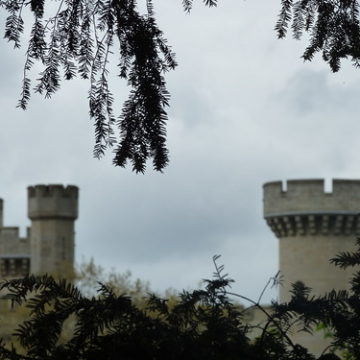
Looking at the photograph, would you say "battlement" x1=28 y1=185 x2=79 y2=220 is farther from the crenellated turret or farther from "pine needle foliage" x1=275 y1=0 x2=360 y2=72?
"pine needle foliage" x1=275 y1=0 x2=360 y2=72

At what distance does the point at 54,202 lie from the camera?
58.8 metres

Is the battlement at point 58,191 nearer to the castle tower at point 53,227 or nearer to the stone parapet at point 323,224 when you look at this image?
the castle tower at point 53,227

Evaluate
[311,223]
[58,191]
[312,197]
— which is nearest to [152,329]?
[311,223]

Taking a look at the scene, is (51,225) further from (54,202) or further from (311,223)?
(311,223)

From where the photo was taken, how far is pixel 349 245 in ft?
167

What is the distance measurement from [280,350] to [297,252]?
147 ft

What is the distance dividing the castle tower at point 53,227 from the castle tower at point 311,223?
10090 mm

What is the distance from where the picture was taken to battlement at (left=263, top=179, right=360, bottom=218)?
167 feet

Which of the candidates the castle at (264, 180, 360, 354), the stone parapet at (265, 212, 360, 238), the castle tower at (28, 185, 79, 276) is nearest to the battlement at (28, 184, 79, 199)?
the castle tower at (28, 185, 79, 276)

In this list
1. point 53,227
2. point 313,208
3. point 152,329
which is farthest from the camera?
point 53,227

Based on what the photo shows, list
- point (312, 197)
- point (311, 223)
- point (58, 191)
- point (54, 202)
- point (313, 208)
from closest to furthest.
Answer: point (311, 223) → point (313, 208) → point (312, 197) → point (54, 202) → point (58, 191)

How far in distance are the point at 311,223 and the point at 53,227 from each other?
12110mm

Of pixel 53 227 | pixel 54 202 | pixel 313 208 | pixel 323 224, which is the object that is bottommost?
pixel 323 224

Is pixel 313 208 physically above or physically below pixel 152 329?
above
